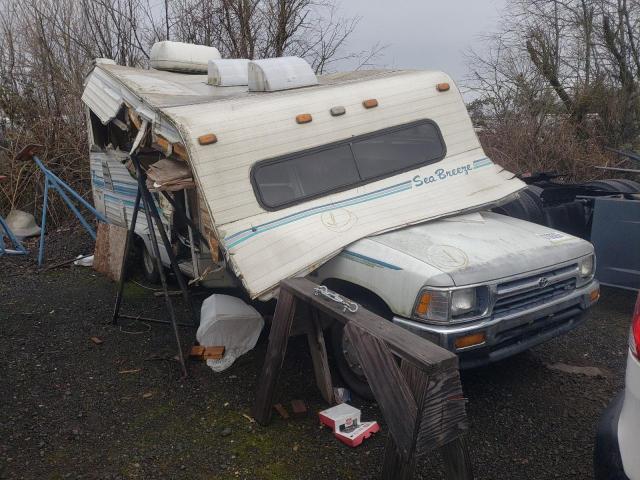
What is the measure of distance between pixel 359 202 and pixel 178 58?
384cm

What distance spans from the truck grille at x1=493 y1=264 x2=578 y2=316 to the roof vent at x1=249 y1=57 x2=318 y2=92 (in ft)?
8.99

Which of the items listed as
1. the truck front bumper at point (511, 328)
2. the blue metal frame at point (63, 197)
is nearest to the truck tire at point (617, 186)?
the truck front bumper at point (511, 328)

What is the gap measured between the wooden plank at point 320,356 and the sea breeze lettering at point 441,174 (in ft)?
5.33

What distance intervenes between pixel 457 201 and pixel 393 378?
238 cm

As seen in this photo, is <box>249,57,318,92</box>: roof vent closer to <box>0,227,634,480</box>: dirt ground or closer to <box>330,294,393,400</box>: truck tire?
<box>330,294,393,400</box>: truck tire

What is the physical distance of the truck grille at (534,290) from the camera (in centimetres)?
376

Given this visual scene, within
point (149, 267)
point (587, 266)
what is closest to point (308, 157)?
point (587, 266)

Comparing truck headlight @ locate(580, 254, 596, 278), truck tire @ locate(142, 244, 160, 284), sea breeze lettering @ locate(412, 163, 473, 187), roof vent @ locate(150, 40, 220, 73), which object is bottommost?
truck tire @ locate(142, 244, 160, 284)

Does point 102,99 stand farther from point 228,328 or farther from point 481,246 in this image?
point 481,246

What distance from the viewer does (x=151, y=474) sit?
342 centimetres

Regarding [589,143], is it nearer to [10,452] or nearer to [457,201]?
[457,201]

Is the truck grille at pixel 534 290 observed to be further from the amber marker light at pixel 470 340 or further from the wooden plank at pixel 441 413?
the wooden plank at pixel 441 413

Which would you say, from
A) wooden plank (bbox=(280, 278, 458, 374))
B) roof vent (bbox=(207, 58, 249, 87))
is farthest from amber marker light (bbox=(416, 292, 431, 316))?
roof vent (bbox=(207, 58, 249, 87))

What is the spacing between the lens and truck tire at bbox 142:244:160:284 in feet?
23.8
